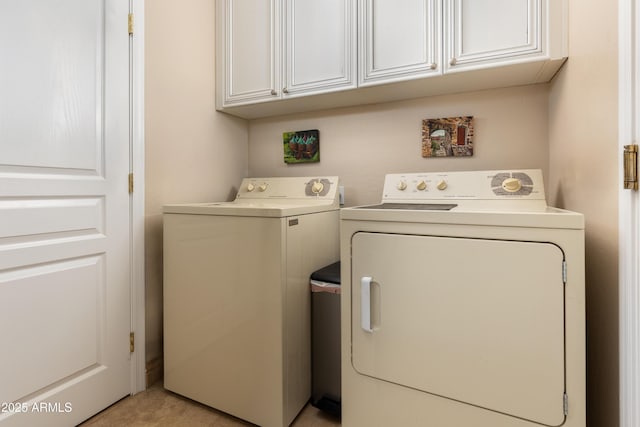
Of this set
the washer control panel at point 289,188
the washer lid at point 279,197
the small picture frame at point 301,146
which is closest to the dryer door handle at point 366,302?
the washer lid at point 279,197

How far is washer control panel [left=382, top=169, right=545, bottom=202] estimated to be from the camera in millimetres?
1438

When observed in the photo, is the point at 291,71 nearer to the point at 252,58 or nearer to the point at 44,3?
the point at 252,58

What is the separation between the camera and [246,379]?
57.2 inches

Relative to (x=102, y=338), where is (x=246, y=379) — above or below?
below

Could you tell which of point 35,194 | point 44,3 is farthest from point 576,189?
point 44,3

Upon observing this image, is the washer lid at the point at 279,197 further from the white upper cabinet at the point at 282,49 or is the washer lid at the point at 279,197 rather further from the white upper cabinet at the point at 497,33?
the white upper cabinet at the point at 497,33

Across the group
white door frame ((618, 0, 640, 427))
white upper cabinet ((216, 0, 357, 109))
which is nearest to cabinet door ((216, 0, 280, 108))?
white upper cabinet ((216, 0, 357, 109))

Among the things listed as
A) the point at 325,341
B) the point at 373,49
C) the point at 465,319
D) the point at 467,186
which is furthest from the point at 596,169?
the point at 325,341

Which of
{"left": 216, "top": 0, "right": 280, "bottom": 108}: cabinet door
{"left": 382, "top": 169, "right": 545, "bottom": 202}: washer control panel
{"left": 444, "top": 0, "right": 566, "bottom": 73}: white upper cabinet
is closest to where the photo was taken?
{"left": 444, "top": 0, "right": 566, "bottom": 73}: white upper cabinet

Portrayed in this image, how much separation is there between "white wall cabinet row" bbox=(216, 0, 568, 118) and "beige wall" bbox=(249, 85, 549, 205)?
8 centimetres

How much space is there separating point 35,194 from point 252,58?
1.35 metres

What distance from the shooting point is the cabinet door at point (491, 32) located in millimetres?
1351

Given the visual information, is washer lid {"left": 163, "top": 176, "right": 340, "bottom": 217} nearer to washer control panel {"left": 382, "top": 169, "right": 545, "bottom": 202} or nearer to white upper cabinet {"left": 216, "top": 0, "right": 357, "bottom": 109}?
washer control panel {"left": 382, "top": 169, "right": 545, "bottom": 202}

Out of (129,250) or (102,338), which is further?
(129,250)
